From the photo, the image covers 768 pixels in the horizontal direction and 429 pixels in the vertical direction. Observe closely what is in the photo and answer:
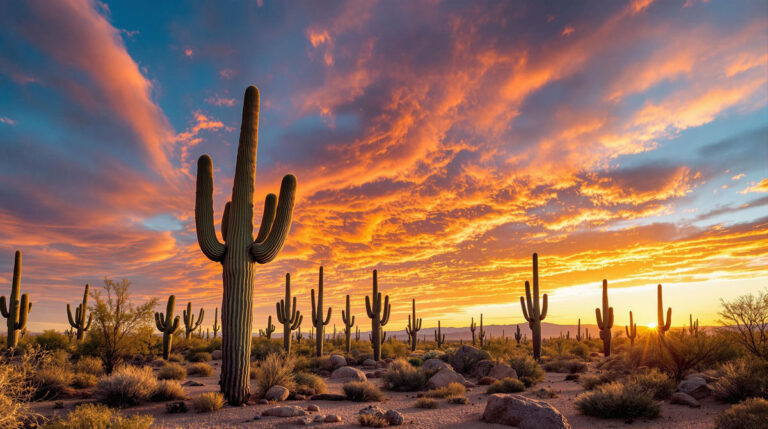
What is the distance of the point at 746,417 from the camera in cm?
970

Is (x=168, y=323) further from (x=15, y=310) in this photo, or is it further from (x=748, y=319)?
(x=748, y=319)

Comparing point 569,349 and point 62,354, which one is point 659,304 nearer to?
point 569,349

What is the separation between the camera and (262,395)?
48.3ft

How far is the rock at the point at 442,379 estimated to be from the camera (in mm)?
18188

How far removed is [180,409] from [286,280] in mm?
20728

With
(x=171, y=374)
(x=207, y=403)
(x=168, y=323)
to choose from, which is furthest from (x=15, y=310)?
(x=207, y=403)

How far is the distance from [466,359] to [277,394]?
12155 mm

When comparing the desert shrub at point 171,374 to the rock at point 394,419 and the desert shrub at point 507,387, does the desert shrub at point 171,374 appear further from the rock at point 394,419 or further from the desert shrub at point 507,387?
the desert shrub at point 507,387

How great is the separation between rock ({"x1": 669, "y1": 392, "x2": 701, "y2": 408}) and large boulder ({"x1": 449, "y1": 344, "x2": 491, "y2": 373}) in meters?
10.6

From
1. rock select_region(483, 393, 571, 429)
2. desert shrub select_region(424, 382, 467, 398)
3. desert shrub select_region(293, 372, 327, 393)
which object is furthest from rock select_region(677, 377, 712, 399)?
desert shrub select_region(293, 372, 327, 393)

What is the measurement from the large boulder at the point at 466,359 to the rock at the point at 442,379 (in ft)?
14.5

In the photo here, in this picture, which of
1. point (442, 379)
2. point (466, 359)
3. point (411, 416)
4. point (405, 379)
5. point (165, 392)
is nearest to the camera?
point (411, 416)

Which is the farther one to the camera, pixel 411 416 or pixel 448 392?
pixel 448 392

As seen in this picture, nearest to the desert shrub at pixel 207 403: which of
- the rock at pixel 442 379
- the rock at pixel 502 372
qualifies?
the rock at pixel 442 379
